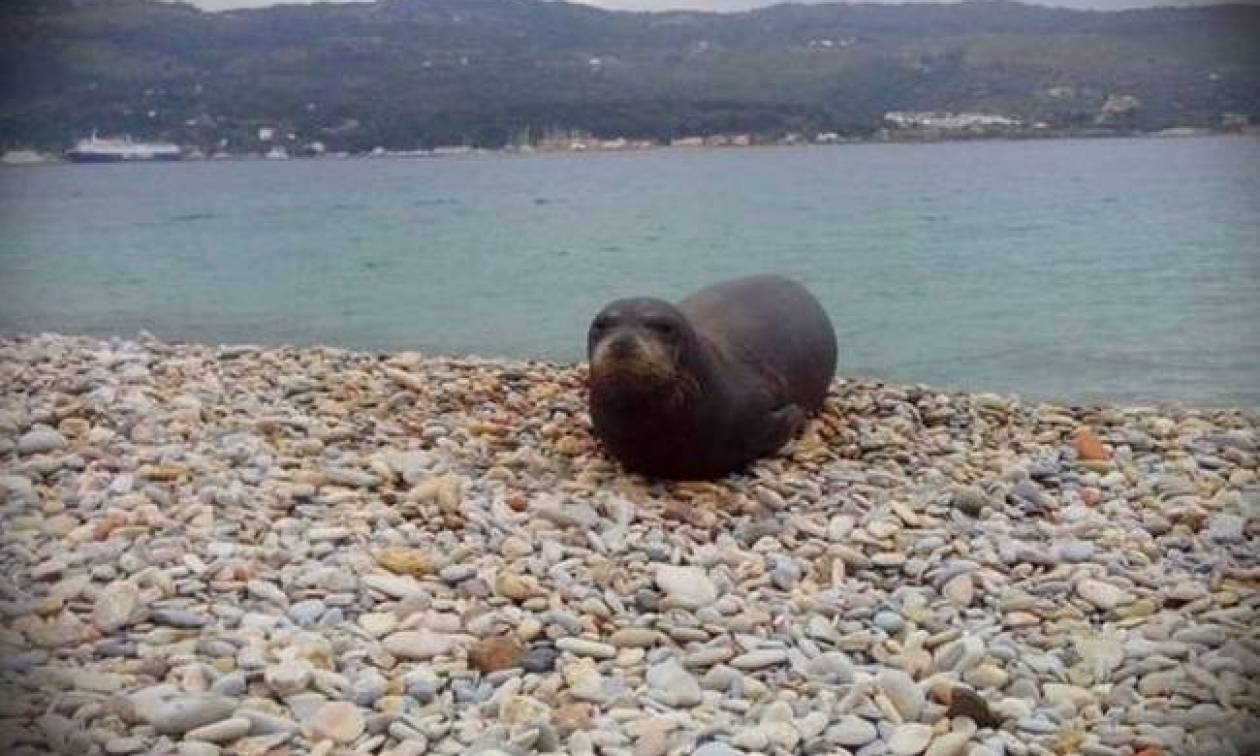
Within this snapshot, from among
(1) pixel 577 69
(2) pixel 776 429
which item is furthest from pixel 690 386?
(1) pixel 577 69

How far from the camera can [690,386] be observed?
6.32 m

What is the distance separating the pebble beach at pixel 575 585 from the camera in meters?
3.85

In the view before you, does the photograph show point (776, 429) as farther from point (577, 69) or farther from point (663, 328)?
point (577, 69)

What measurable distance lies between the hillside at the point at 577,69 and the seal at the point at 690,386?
1082mm

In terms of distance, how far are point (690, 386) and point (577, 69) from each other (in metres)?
1.75

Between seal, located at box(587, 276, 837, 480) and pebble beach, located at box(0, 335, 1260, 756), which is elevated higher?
seal, located at box(587, 276, 837, 480)

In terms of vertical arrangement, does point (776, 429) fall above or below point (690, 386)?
below

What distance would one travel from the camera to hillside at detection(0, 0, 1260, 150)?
269 cm

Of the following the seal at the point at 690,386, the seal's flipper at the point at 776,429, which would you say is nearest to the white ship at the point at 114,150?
the seal at the point at 690,386

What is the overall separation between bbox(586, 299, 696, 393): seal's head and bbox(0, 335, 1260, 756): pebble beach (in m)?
0.49

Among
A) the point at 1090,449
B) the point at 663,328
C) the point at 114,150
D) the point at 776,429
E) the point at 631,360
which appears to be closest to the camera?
the point at 114,150

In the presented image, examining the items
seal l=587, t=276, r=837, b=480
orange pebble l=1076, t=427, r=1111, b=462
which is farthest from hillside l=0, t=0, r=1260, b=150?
orange pebble l=1076, t=427, r=1111, b=462

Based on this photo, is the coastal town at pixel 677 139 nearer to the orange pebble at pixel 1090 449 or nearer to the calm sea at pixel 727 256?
the calm sea at pixel 727 256

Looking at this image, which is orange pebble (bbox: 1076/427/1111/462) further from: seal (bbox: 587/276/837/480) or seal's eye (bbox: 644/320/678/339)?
seal's eye (bbox: 644/320/678/339)
